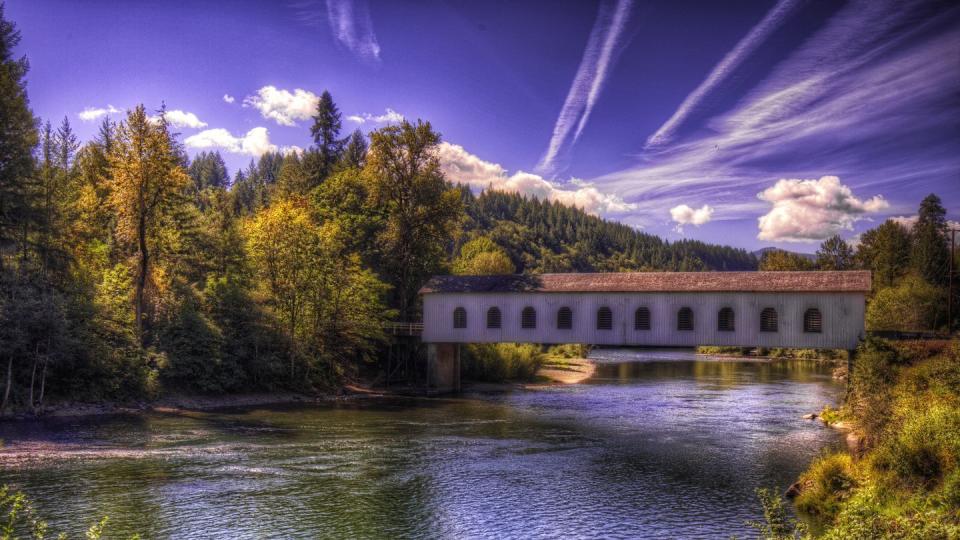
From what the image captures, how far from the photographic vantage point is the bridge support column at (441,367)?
131 ft

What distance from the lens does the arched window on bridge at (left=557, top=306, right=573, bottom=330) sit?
119ft

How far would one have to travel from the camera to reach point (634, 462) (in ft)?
70.3

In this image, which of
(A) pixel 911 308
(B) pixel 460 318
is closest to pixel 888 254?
(A) pixel 911 308

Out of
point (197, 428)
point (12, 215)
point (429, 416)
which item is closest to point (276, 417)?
point (197, 428)

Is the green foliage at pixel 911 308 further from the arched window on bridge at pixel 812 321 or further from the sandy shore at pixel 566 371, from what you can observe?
the arched window on bridge at pixel 812 321

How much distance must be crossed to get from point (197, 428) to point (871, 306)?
4907 cm

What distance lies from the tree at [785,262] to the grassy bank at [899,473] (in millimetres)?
57514

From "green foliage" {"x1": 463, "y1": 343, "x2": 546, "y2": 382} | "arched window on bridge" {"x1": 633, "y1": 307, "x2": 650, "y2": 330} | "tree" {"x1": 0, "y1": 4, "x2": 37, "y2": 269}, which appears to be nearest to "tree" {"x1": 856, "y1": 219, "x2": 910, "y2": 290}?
"green foliage" {"x1": 463, "y1": 343, "x2": 546, "y2": 382}

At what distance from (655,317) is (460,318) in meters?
10.2

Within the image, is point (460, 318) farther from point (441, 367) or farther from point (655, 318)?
point (655, 318)

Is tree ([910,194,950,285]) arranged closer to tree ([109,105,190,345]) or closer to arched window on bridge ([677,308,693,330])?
arched window on bridge ([677,308,693,330])

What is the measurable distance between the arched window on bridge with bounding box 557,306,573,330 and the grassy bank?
15.7 metres

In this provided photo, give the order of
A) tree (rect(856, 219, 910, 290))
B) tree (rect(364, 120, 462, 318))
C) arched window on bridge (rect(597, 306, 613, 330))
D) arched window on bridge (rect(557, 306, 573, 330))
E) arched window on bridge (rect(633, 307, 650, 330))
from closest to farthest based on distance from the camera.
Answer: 1. arched window on bridge (rect(633, 307, 650, 330))
2. arched window on bridge (rect(597, 306, 613, 330))
3. arched window on bridge (rect(557, 306, 573, 330))
4. tree (rect(364, 120, 462, 318))
5. tree (rect(856, 219, 910, 290))

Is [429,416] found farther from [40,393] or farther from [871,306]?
[871,306]
